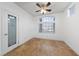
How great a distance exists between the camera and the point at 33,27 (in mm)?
3883

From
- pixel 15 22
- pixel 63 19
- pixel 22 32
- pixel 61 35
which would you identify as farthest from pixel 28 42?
pixel 63 19

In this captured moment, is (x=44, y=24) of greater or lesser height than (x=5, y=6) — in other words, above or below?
below

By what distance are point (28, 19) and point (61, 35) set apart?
1.63 m

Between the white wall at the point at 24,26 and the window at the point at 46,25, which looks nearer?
the window at the point at 46,25

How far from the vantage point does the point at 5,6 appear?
9.41ft

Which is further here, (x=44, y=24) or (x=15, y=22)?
(x=15, y=22)

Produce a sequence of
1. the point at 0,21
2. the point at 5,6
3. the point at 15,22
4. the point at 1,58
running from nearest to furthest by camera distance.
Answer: the point at 1,58
the point at 0,21
the point at 5,6
the point at 15,22

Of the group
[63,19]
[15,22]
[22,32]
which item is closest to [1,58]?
[15,22]

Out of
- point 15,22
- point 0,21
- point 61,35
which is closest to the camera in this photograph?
point 0,21

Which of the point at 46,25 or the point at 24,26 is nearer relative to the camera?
the point at 46,25

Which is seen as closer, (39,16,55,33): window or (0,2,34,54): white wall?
(39,16,55,33): window

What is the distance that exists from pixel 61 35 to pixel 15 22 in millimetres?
2059

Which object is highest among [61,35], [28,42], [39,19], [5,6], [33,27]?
[5,6]

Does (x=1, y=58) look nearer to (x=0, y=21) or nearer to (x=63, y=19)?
(x=0, y=21)
